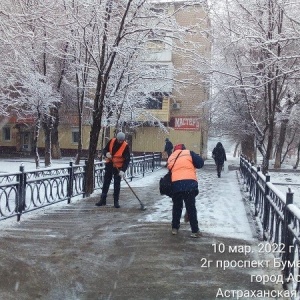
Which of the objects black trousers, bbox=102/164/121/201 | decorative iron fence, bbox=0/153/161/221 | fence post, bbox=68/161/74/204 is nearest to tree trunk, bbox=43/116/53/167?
decorative iron fence, bbox=0/153/161/221

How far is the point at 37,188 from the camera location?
9195 mm

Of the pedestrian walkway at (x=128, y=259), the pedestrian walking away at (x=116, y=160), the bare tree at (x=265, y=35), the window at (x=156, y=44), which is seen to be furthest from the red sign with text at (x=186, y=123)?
the pedestrian walkway at (x=128, y=259)

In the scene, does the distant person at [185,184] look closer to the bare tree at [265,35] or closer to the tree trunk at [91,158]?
the tree trunk at [91,158]

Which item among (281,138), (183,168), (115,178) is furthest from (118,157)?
(281,138)

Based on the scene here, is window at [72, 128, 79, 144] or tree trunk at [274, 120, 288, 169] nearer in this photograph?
tree trunk at [274, 120, 288, 169]

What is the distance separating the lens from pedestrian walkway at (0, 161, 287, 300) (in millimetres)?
4598

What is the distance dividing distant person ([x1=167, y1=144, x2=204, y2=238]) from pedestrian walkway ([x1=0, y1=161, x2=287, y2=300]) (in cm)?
27

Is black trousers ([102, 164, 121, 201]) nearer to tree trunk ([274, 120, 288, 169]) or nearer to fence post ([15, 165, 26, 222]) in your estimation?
fence post ([15, 165, 26, 222])

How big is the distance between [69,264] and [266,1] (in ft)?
41.4

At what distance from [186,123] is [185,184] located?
103 feet


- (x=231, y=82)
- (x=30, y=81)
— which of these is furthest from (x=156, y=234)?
(x=30, y=81)

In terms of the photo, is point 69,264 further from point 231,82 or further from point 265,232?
point 231,82

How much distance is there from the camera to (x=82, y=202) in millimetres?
11312

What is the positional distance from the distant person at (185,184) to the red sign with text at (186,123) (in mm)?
30498
